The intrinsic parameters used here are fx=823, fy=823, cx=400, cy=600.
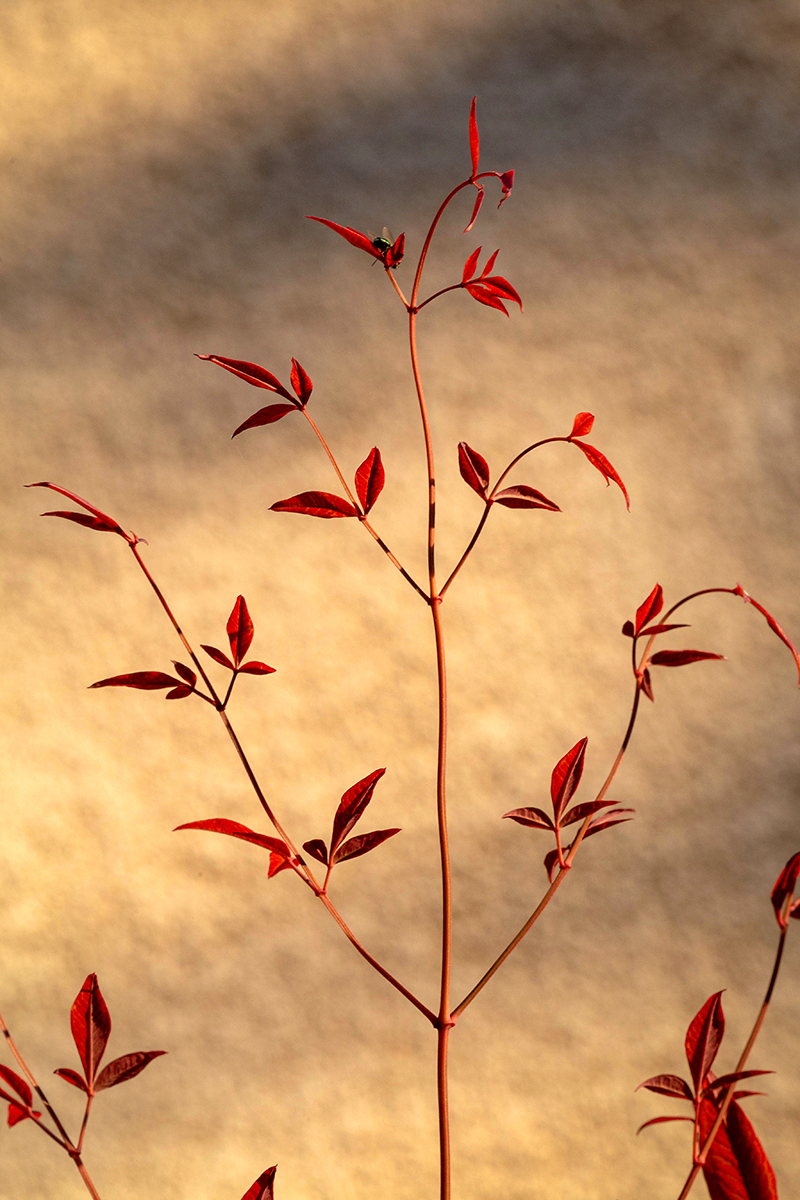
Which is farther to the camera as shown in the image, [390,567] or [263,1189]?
[390,567]

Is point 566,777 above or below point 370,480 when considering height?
below

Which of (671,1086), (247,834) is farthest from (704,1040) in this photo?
(247,834)

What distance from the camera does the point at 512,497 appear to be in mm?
450

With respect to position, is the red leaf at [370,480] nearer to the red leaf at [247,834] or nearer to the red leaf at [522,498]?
the red leaf at [522,498]

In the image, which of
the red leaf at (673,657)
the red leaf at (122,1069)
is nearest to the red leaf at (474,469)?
the red leaf at (673,657)

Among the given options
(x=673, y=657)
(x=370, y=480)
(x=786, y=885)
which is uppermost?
(x=370, y=480)

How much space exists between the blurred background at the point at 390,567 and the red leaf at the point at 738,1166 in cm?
31

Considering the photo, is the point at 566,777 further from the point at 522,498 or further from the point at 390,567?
the point at 390,567

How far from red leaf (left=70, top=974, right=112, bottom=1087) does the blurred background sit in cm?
26

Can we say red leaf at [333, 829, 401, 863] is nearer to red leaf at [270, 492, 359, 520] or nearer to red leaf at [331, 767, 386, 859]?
red leaf at [331, 767, 386, 859]

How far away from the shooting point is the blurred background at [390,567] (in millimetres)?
668

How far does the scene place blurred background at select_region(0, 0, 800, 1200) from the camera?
67cm

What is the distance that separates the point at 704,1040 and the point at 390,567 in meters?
0.43

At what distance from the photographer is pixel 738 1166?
36cm
